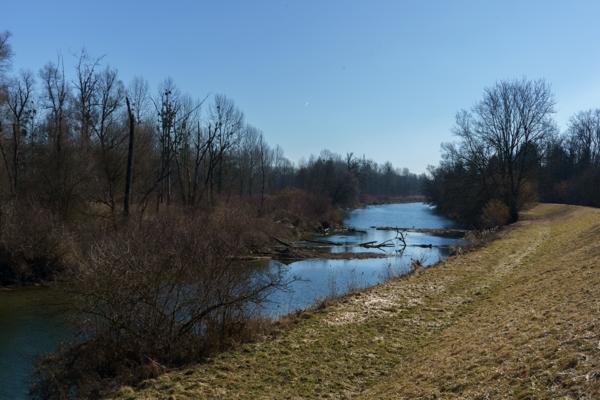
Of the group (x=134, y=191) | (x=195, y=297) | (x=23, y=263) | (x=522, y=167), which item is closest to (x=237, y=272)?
(x=195, y=297)

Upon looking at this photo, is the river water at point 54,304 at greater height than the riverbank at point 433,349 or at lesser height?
lesser

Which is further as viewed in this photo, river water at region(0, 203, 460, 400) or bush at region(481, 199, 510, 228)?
bush at region(481, 199, 510, 228)

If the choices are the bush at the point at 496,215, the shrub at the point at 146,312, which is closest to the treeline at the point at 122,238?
the shrub at the point at 146,312

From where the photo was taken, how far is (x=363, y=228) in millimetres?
55219

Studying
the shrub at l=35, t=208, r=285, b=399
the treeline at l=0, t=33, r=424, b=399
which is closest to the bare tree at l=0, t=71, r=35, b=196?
the treeline at l=0, t=33, r=424, b=399

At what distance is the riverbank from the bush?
2846cm

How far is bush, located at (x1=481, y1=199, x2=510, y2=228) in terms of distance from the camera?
1679 inches

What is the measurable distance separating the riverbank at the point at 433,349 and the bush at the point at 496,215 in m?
28.5

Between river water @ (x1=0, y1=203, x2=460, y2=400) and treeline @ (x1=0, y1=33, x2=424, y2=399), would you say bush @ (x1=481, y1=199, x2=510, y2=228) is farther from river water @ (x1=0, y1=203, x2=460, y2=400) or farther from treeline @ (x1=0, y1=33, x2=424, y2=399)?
treeline @ (x1=0, y1=33, x2=424, y2=399)

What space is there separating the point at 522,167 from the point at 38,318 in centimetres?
4376

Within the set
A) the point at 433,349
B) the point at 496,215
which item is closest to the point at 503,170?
the point at 496,215

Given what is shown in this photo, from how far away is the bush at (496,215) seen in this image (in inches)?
1679

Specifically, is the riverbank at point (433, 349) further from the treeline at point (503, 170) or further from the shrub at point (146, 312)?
the treeline at point (503, 170)

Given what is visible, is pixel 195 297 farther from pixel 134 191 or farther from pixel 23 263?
pixel 134 191
